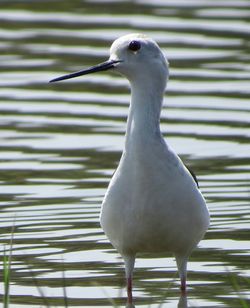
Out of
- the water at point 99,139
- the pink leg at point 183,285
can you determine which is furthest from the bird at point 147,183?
the water at point 99,139

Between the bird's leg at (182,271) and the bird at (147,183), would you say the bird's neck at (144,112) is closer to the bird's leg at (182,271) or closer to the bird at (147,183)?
the bird at (147,183)

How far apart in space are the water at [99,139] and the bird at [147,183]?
512mm

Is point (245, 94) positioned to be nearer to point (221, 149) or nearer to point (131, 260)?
point (221, 149)

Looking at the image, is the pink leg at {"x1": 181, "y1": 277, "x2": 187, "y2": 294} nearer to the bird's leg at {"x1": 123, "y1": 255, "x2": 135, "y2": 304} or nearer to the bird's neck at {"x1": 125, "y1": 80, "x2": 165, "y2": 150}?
the bird's leg at {"x1": 123, "y1": 255, "x2": 135, "y2": 304}

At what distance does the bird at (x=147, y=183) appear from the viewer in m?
9.74

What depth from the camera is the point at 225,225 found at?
40.8ft

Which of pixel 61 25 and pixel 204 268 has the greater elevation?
pixel 61 25

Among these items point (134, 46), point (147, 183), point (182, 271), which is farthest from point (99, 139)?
point (147, 183)

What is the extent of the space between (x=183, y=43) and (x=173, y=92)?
1954mm

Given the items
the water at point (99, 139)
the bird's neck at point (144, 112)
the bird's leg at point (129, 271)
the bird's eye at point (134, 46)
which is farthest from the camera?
the water at point (99, 139)

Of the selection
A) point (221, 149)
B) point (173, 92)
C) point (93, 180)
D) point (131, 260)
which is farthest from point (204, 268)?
point (173, 92)

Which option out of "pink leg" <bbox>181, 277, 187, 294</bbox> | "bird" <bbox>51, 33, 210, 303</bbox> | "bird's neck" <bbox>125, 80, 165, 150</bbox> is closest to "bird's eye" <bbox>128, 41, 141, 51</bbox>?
"bird" <bbox>51, 33, 210, 303</bbox>

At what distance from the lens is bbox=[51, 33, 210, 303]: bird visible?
32.0 feet

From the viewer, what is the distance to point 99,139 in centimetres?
1543
